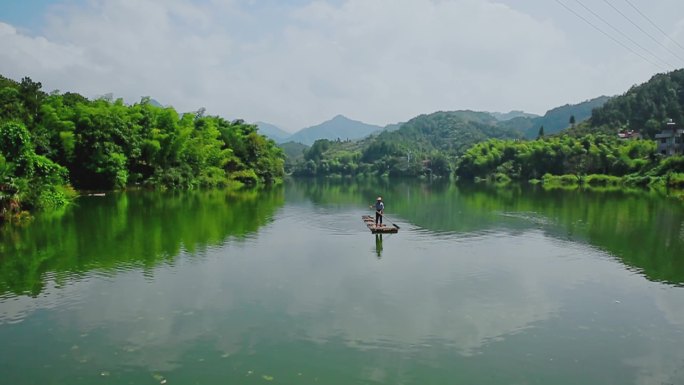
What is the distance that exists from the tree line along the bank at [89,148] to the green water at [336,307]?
5.38 meters

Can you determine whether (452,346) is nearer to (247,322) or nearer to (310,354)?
(310,354)

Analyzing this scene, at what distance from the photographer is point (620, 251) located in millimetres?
17656

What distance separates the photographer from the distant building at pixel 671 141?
232ft

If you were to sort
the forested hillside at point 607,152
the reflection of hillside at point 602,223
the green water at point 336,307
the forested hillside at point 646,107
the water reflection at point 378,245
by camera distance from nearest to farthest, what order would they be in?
the green water at point 336,307, the reflection of hillside at point 602,223, the water reflection at point 378,245, the forested hillside at point 607,152, the forested hillside at point 646,107

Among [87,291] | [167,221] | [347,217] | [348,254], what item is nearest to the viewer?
[87,291]

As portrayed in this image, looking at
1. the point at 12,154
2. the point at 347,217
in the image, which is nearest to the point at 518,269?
the point at 347,217

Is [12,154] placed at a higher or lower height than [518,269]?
higher

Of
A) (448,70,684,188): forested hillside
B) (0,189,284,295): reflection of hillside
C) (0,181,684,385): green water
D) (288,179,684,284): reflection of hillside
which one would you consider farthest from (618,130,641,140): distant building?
(0,189,284,295): reflection of hillside

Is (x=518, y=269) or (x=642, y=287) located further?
(x=518, y=269)

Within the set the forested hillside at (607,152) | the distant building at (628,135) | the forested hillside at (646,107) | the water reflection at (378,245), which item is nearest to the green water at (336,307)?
the water reflection at (378,245)

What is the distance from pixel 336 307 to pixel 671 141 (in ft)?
251

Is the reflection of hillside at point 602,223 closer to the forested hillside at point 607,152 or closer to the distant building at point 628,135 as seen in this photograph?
the forested hillside at point 607,152

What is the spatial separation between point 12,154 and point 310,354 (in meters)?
22.3

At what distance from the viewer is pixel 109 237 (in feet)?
63.3
